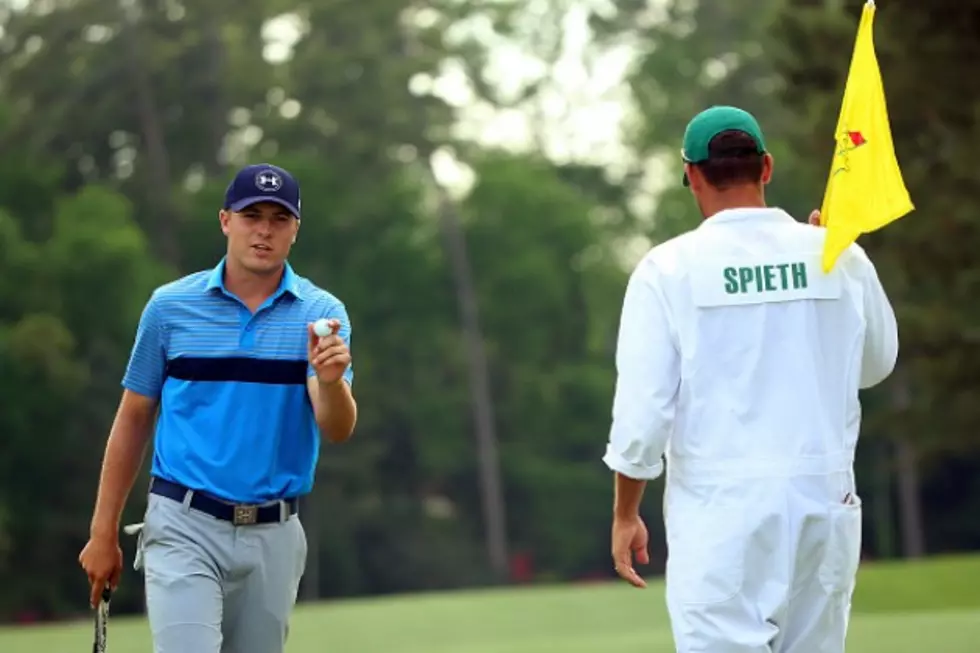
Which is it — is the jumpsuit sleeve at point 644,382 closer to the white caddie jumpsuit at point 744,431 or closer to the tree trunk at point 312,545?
the white caddie jumpsuit at point 744,431

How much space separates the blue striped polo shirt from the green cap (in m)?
1.34

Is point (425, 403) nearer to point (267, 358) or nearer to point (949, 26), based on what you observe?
point (949, 26)

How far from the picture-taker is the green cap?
4844mm

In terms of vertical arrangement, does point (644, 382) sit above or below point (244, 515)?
above

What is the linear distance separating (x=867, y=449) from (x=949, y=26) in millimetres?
33423

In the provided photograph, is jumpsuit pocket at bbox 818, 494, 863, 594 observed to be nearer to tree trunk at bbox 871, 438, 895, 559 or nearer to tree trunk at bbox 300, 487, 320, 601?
tree trunk at bbox 300, 487, 320, 601

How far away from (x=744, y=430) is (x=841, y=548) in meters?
0.37

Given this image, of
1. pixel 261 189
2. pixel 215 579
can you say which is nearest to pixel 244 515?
pixel 215 579

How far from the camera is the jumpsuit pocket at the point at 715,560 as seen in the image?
15.1ft

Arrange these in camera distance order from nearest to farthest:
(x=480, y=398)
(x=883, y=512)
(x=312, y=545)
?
(x=312, y=545), (x=883, y=512), (x=480, y=398)

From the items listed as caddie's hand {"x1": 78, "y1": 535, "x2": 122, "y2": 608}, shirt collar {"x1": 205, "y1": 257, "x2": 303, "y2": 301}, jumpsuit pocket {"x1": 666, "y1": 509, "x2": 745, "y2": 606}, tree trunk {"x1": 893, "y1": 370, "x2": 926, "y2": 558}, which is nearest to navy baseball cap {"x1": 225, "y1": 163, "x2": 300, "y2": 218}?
shirt collar {"x1": 205, "y1": 257, "x2": 303, "y2": 301}

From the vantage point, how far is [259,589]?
18.7 ft

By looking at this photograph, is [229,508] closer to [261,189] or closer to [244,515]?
[244,515]

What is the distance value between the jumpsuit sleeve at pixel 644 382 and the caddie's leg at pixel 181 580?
4.76 feet
